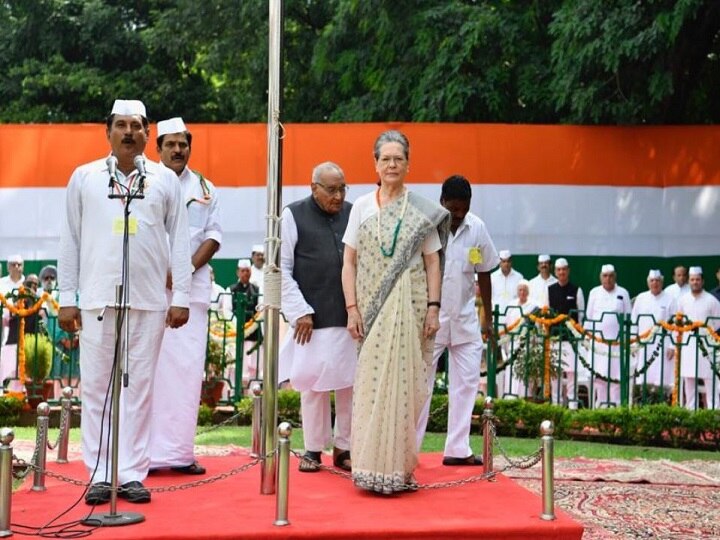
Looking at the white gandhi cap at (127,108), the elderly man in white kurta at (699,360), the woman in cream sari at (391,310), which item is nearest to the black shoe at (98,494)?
the woman in cream sari at (391,310)

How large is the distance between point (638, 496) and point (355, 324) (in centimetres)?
276

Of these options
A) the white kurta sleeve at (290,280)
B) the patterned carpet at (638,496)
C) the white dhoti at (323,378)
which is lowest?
the patterned carpet at (638,496)

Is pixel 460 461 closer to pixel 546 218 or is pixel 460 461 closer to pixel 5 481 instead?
pixel 5 481

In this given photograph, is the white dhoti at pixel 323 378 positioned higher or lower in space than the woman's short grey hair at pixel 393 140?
lower

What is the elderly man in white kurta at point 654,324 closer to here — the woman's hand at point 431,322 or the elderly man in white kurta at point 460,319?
the elderly man in white kurta at point 460,319

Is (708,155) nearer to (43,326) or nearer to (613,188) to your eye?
(613,188)

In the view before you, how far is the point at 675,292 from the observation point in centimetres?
1581

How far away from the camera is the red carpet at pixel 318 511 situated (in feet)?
20.6

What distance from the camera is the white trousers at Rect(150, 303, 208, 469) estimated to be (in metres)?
7.89

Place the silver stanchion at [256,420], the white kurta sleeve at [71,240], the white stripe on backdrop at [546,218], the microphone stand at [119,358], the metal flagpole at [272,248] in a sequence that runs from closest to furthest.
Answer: the microphone stand at [119,358] < the white kurta sleeve at [71,240] < the metal flagpole at [272,248] < the silver stanchion at [256,420] < the white stripe on backdrop at [546,218]

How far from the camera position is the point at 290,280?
8.02 metres

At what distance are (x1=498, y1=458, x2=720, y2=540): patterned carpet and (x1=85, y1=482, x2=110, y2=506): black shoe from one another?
2755 mm

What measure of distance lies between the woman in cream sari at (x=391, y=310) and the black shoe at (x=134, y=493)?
1203 millimetres

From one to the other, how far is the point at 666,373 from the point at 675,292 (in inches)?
86.3
